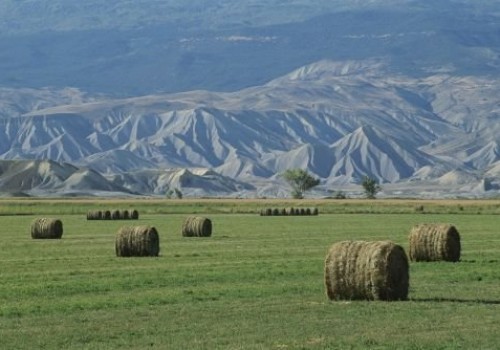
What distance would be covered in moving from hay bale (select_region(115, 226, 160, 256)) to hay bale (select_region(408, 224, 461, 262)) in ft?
23.6

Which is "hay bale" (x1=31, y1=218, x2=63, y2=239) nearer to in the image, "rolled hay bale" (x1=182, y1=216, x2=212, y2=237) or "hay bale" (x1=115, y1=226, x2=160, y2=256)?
"rolled hay bale" (x1=182, y1=216, x2=212, y2=237)

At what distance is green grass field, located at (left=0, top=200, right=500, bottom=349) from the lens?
766 inches

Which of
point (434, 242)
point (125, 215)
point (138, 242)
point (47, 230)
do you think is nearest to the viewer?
point (434, 242)

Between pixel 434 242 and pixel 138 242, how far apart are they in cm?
808

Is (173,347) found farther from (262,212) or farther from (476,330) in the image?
(262,212)

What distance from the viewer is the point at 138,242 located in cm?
3697

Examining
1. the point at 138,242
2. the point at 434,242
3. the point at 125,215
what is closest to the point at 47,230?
the point at 138,242

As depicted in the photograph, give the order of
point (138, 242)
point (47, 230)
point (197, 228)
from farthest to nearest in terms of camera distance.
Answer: point (197, 228) < point (47, 230) < point (138, 242)

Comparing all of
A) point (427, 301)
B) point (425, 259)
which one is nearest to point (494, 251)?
point (425, 259)

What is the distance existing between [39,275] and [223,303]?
7.79 metres

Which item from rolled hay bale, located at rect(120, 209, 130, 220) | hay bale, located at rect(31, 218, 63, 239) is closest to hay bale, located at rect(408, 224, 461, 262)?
hay bale, located at rect(31, 218, 63, 239)

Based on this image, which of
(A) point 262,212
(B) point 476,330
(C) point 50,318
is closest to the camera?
(B) point 476,330

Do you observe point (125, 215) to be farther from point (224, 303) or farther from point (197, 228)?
point (224, 303)

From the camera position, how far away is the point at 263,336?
1962cm
